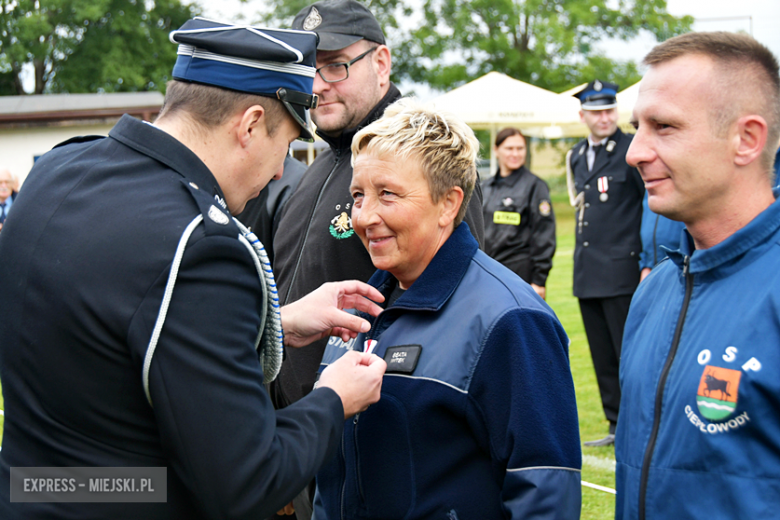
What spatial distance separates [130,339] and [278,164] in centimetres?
64

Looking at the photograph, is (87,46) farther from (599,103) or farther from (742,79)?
(742,79)

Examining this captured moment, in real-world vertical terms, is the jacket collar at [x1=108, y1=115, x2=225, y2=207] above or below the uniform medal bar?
above

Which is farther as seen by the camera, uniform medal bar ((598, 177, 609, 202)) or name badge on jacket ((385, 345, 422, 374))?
uniform medal bar ((598, 177, 609, 202))

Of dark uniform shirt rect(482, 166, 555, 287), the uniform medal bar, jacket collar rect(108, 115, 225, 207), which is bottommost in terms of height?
dark uniform shirt rect(482, 166, 555, 287)

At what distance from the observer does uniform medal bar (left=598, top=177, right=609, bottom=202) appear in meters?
5.84

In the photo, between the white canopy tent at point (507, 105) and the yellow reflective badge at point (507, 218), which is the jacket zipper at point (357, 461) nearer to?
the yellow reflective badge at point (507, 218)

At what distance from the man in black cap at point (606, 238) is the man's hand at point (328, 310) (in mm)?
3754

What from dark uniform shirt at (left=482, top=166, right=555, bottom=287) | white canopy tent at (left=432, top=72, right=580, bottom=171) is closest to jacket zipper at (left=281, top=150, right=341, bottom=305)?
dark uniform shirt at (left=482, top=166, right=555, bottom=287)

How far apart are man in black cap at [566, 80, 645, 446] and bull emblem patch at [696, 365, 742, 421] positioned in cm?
413

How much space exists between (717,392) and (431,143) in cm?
106

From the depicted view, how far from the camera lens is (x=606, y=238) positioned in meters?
5.88

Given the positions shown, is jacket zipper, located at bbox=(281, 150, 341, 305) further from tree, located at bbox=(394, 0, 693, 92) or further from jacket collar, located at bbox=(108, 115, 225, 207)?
tree, located at bbox=(394, 0, 693, 92)

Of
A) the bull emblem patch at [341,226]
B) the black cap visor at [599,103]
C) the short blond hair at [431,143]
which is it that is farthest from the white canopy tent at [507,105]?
the short blond hair at [431,143]

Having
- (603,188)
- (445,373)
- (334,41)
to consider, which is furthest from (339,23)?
(603,188)
